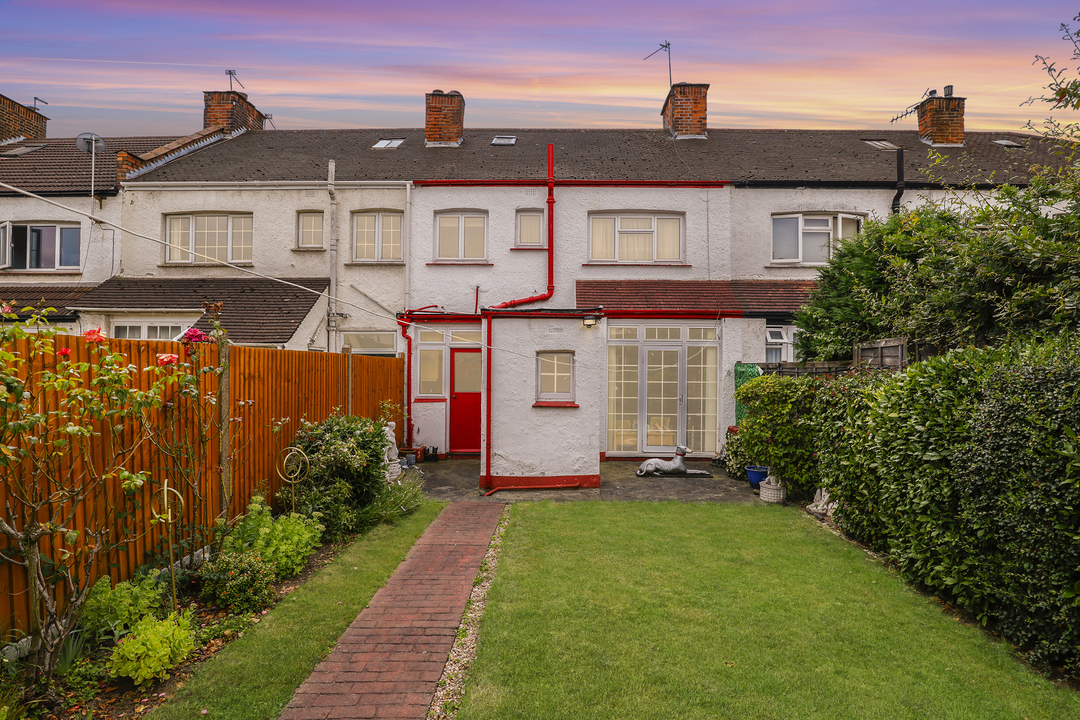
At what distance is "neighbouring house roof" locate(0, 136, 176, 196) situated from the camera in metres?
14.9

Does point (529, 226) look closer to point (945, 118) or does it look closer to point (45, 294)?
point (45, 294)

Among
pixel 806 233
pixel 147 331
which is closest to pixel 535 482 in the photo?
pixel 806 233

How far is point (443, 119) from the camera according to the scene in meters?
16.9

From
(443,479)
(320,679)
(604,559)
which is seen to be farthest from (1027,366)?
(443,479)

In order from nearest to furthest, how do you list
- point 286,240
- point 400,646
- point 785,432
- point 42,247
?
point 400,646, point 785,432, point 286,240, point 42,247

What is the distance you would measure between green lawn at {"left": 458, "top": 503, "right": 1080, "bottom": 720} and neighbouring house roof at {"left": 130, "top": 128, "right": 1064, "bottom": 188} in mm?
10556

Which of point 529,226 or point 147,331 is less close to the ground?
point 529,226

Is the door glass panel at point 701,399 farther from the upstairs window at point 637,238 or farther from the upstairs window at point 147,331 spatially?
the upstairs window at point 147,331

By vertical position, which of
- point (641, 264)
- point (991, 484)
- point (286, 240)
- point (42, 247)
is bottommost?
point (991, 484)

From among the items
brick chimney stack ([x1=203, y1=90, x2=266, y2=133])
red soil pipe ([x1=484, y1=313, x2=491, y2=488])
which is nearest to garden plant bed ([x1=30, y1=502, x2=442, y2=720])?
red soil pipe ([x1=484, y1=313, x2=491, y2=488])

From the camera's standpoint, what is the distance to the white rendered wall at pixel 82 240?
1484cm

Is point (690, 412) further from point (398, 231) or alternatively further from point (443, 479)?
point (398, 231)

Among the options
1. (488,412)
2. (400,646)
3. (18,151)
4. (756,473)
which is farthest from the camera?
(18,151)

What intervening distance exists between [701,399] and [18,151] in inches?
804
